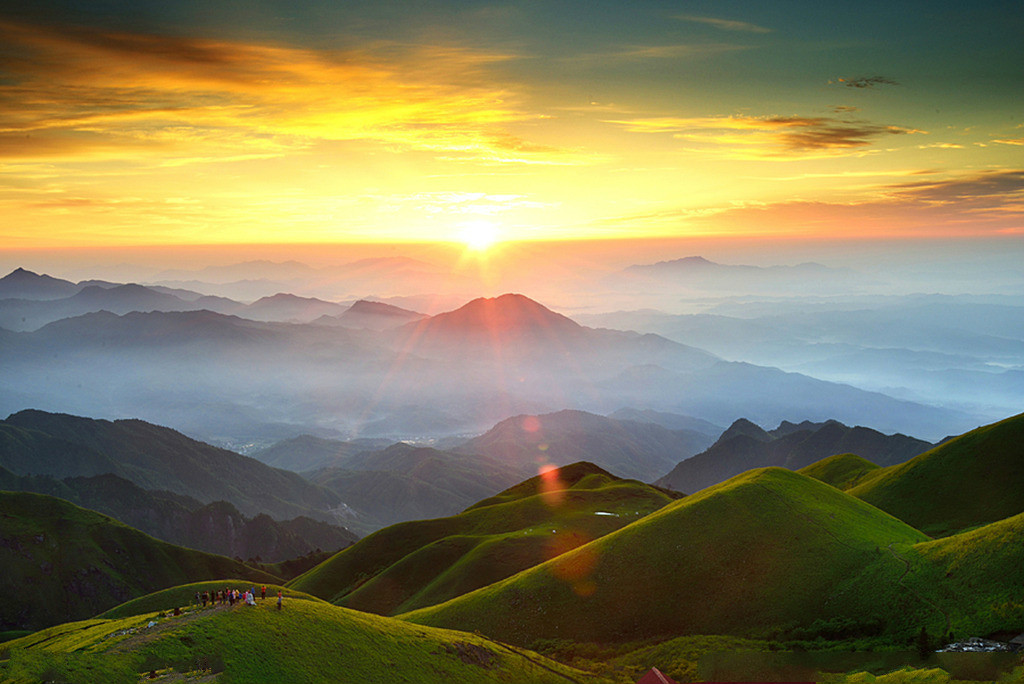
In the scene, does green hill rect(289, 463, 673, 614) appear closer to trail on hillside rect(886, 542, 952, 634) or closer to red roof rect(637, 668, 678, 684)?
trail on hillside rect(886, 542, 952, 634)

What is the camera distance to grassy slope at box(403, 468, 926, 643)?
250ft

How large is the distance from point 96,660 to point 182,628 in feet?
21.1

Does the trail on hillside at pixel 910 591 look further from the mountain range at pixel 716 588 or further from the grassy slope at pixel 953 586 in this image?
the mountain range at pixel 716 588

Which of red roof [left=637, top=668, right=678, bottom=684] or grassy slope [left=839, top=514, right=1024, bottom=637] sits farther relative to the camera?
grassy slope [left=839, top=514, right=1024, bottom=637]

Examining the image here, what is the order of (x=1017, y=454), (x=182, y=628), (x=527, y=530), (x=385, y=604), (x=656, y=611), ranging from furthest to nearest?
1. (x=527, y=530)
2. (x=385, y=604)
3. (x=1017, y=454)
4. (x=656, y=611)
5. (x=182, y=628)

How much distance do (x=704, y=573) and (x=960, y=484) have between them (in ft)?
217

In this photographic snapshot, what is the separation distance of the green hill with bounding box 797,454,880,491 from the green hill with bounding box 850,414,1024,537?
2679cm

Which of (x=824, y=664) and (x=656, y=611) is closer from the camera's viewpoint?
(x=824, y=664)

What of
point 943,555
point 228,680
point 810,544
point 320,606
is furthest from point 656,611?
point 228,680

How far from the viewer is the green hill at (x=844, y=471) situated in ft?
525

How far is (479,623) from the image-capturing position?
88250 millimetres

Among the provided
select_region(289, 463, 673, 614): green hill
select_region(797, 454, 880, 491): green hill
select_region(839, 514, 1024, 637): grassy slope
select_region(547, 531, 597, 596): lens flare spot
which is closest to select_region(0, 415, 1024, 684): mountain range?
select_region(839, 514, 1024, 637): grassy slope

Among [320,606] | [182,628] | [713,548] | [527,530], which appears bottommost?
[527,530]

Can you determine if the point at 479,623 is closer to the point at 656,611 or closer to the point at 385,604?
the point at 656,611
